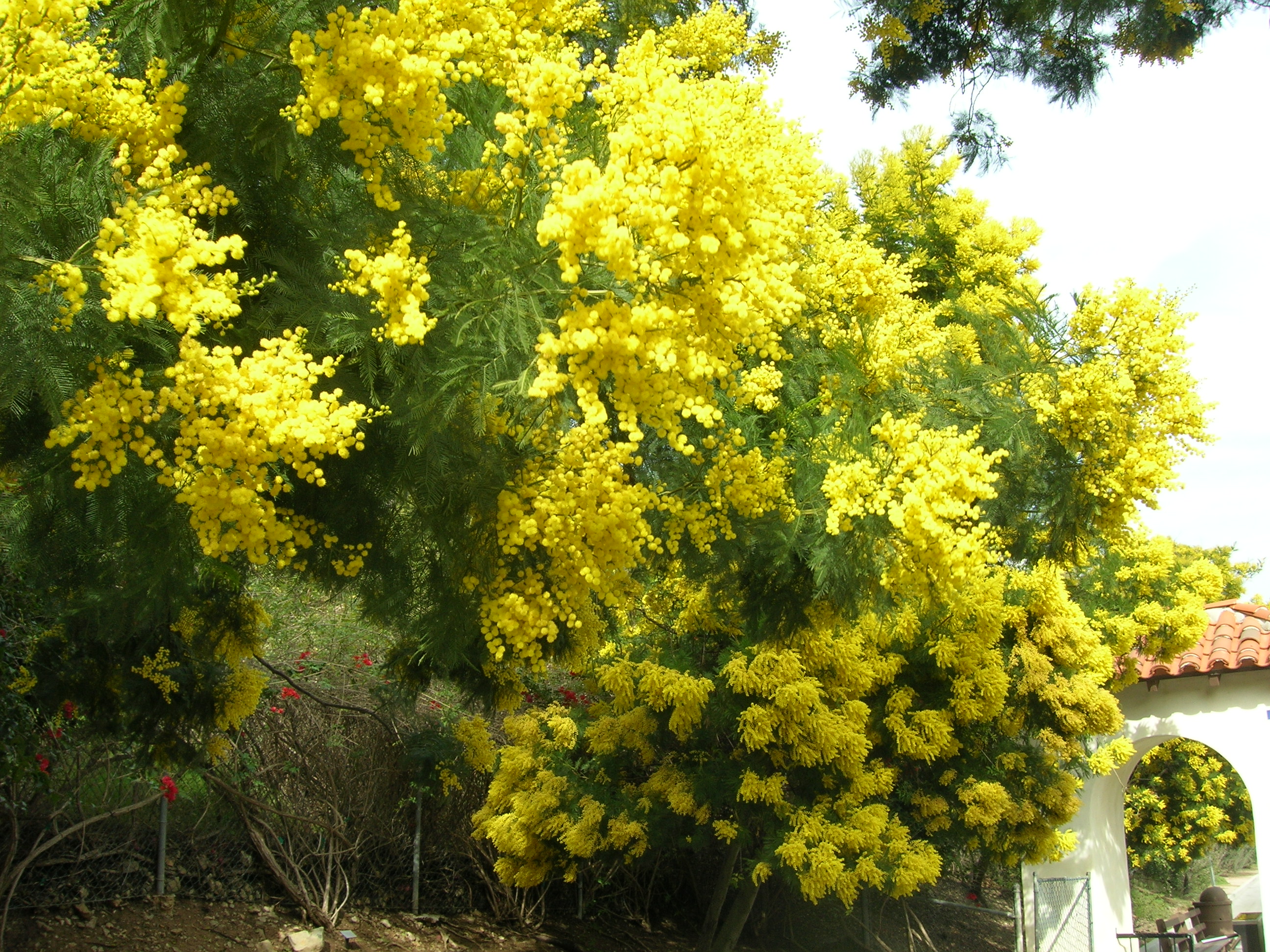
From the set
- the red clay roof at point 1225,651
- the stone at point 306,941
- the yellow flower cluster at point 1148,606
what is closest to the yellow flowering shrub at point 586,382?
the stone at point 306,941

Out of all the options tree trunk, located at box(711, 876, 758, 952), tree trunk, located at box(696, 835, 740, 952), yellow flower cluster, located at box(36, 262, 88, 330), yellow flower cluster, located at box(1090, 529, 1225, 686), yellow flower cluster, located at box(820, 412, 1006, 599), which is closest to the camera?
yellow flower cluster, located at box(36, 262, 88, 330)

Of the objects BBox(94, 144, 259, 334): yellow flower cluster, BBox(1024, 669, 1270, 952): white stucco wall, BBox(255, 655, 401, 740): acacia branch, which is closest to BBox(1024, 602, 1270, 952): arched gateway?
BBox(1024, 669, 1270, 952): white stucco wall

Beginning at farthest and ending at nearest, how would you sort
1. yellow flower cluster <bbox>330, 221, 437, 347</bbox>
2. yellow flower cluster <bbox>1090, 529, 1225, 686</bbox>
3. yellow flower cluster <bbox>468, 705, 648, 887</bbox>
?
yellow flower cluster <bbox>1090, 529, 1225, 686</bbox>
yellow flower cluster <bbox>468, 705, 648, 887</bbox>
yellow flower cluster <bbox>330, 221, 437, 347</bbox>

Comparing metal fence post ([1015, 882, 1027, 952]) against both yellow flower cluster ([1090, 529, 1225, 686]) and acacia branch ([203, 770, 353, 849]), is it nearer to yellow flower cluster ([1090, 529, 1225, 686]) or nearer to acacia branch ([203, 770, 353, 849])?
yellow flower cluster ([1090, 529, 1225, 686])

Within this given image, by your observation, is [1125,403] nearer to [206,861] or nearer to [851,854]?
[851,854]

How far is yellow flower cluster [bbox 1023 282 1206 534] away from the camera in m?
4.80

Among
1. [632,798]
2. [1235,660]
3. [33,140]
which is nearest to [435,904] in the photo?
[632,798]

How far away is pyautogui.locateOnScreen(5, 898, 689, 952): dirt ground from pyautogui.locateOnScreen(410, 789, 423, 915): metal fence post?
11cm

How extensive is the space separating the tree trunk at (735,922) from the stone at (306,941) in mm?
3413

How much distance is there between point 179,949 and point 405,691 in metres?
2.04

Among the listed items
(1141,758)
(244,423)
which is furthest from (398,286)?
(1141,758)

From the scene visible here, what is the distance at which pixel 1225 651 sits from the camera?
10281mm

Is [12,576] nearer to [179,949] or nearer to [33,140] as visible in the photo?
[179,949]

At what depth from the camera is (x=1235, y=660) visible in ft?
32.9
